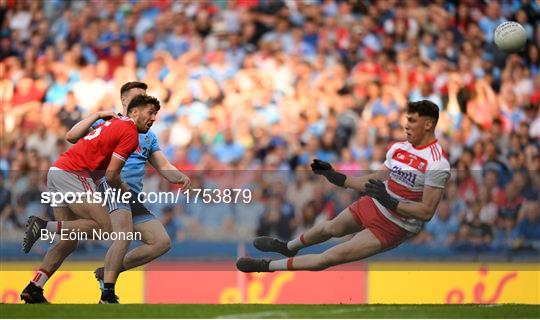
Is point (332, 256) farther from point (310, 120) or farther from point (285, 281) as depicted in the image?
point (310, 120)

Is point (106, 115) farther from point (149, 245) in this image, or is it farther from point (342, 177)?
point (342, 177)

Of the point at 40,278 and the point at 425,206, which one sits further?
the point at 425,206

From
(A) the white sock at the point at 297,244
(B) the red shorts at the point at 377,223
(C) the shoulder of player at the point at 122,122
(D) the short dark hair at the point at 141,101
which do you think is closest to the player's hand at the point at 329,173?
(B) the red shorts at the point at 377,223

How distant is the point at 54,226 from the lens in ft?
40.0

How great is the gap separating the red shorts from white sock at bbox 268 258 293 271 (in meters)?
0.77

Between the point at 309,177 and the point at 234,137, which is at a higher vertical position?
the point at 234,137

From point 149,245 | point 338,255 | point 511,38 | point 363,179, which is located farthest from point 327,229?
point 511,38

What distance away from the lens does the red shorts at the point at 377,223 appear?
12.4m

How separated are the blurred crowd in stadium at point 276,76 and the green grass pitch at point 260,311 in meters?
2.62

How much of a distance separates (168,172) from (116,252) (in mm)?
989

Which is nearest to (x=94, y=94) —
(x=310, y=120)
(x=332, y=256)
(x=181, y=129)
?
(x=181, y=129)

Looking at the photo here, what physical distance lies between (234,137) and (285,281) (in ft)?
15.1

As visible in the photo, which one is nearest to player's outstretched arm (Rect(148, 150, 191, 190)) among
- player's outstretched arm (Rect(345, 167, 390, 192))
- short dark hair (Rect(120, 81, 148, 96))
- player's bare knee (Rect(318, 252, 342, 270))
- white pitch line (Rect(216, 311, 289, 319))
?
short dark hair (Rect(120, 81, 148, 96))

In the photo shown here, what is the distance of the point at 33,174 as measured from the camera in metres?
12.9
